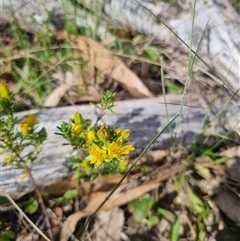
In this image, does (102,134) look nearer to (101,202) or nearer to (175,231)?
(101,202)

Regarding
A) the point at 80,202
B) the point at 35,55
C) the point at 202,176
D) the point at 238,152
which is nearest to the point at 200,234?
the point at 202,176

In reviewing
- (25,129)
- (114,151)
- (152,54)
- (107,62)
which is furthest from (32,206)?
(152,54)

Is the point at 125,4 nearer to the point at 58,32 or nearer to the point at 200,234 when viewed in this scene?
the point at 58,32

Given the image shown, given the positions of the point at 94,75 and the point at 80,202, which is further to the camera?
the point at 94,75

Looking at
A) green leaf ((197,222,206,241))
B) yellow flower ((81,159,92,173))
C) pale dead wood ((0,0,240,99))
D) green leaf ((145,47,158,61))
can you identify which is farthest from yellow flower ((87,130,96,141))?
green leaf ((145,47,158,61))

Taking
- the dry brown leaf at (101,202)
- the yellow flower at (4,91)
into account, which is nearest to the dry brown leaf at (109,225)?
the dry brown leaf at (101,202)

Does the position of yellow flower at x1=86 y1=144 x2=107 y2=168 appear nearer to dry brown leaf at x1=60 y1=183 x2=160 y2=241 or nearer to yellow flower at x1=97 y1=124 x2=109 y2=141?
yellow flower at x1=97 y1=124 x2=109 y2=141
